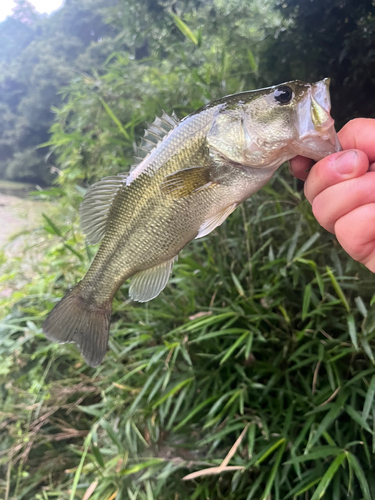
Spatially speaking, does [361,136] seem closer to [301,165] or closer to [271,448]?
[301,165]

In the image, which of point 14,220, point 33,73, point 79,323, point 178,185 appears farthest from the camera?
point 33,73

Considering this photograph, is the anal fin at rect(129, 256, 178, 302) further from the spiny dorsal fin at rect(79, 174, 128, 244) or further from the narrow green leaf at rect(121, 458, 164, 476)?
the narrow green leaf at rect(121, 458, 164, 476)

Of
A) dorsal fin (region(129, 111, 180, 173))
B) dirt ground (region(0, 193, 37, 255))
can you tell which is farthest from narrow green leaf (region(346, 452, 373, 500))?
dirt ground (region(0, 193, 37, 255))

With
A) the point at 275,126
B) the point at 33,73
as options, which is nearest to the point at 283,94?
the point at 275,126

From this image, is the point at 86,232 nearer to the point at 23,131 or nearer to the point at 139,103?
the point at 139,103

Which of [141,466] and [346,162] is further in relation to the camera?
[141,466]

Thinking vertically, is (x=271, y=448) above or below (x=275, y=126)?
below

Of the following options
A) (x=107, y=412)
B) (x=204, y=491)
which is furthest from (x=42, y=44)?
(x=204, y=491)

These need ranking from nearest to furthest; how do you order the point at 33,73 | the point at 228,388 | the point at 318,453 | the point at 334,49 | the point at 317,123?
the point at 317,123
the point at 318,453
the point at 228,388
the point at 334,49
the point at 33,73
